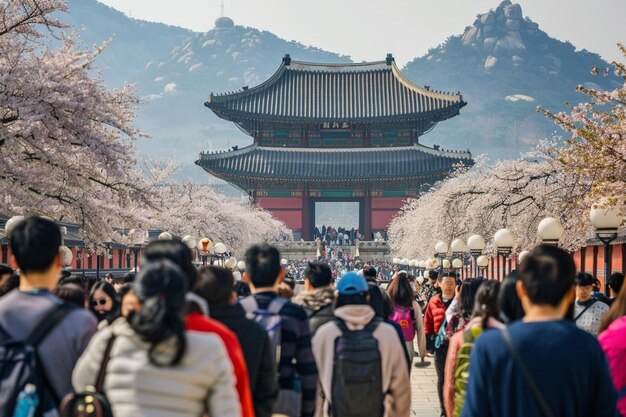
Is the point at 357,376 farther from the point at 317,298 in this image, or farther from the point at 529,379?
the point at 529,379

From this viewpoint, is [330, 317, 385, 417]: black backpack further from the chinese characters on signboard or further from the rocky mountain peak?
the rocky mountain peak

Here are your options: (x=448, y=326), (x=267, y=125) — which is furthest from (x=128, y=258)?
(x=448, y=326)

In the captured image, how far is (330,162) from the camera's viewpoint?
60156 mm

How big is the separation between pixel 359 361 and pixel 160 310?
284cm

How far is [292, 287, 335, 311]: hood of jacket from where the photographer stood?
715 cm

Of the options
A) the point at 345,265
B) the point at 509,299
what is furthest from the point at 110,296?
the point at 345,265

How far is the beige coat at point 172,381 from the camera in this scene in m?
3.80

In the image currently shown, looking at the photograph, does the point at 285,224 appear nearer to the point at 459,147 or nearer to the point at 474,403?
the point at 474,403

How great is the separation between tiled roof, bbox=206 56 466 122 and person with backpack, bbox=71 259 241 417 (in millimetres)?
56429

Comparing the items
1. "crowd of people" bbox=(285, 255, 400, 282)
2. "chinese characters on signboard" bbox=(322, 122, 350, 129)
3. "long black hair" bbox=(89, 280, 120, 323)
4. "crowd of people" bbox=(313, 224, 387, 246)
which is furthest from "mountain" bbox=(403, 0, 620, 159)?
"long black hair" bbox=(89, 280, 120, 323)

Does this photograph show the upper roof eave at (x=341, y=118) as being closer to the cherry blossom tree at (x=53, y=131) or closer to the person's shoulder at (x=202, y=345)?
the cherry blossom tree at (x=53, y=131)

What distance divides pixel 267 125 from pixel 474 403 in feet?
192

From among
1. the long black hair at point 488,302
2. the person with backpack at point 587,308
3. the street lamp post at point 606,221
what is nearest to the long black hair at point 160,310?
the long black hair at point 488,302

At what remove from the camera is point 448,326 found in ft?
30.6
